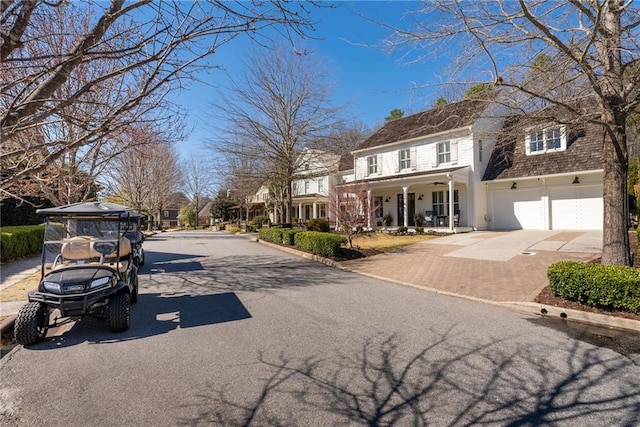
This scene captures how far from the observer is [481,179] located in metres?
20.1

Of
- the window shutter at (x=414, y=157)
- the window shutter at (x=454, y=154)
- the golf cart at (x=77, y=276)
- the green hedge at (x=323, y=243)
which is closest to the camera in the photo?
the golf cart at (x=77, y=276)

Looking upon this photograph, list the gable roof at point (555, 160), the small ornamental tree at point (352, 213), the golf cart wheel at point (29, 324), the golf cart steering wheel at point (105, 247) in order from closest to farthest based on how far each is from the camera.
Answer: the golf cart wheel at point (29, 324)
the golf cart steering wheel at point (105, 247)
the small ornamental tree at point (352, 213)
the gable roof at point (555, 160)

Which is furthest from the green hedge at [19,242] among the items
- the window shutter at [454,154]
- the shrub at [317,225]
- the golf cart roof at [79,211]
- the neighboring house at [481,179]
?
the window shutter at [454,154]

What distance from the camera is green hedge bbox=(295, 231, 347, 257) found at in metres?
12.3

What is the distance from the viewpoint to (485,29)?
5.97 meters

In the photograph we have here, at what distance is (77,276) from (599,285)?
26.1ft

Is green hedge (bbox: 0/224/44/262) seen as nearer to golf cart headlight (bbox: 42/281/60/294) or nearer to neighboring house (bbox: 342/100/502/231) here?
golf cart headlight (bbox: 42/281/60/294)

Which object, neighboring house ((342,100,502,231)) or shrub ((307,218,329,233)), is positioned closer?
neighboring house ((342,100,502,231))

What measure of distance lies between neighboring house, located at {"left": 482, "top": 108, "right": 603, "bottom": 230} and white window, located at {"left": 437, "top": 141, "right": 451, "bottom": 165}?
2.37 metres

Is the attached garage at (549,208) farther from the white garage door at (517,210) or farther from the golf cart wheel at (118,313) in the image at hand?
the golf cart wheel at (118,313)

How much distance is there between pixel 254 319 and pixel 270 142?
1523 cm

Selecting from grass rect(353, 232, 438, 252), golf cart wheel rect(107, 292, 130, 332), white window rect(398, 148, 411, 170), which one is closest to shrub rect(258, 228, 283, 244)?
grass rect(353, 232, 438, 252)

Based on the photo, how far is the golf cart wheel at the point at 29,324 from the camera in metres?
4.38

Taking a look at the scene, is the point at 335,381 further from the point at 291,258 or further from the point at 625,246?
the point at 291,258
